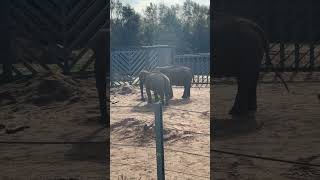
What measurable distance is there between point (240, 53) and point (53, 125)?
5.07ft

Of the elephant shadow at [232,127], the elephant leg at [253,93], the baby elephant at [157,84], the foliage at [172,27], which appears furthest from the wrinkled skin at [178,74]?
the elephant leg at [253,93]

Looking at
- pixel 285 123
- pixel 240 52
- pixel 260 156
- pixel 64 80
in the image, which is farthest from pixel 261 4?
pixel 64 80

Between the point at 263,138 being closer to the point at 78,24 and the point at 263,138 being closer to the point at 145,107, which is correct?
the point at 145,107

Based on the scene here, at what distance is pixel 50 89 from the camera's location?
3453 millimetres

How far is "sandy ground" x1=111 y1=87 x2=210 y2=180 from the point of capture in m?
3.20

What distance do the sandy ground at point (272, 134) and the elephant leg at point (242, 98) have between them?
4 centimetres

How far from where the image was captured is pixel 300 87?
3246mm

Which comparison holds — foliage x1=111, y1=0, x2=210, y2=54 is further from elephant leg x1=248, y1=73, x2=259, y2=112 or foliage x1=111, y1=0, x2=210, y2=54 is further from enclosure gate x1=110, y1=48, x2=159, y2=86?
elephant leg x1=248, y1=73, x2=259, y2=112

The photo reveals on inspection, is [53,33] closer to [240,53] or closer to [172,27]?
[172,27]

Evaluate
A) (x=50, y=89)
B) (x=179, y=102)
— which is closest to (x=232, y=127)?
(x=179, y=102)

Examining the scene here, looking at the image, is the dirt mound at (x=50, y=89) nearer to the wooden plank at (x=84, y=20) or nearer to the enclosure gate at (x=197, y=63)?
the wooden plank at (x=84, y=20)

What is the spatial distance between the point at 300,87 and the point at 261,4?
2.21ft

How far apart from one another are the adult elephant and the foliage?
0.38 ft

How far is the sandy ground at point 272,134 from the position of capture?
326cm
